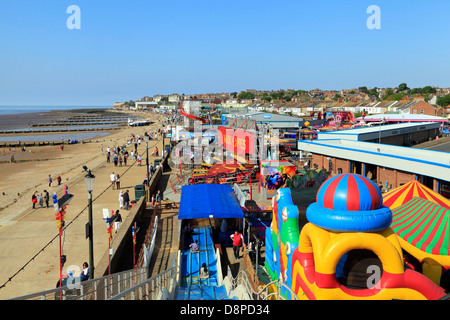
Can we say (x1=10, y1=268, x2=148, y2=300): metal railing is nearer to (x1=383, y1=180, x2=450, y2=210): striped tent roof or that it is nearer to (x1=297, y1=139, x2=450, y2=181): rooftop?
(x1=383, y1=180, x2=450, y2=210): striped tent roof

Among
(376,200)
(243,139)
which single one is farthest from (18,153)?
(376,200)

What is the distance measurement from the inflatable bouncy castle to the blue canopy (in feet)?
20.1

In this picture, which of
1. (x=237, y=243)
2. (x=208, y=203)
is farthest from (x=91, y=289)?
(x=208, y=203)

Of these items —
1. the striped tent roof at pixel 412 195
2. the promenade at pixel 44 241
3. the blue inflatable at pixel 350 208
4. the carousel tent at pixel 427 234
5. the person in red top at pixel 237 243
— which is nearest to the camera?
the blue inflatable at pixel 350 208

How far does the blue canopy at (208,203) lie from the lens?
14906 millimetres

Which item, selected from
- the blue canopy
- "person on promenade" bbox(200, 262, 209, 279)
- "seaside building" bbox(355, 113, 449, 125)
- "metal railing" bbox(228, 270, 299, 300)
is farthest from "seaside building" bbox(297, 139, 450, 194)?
"seaside building" bbox(355, 113, 449, 125)

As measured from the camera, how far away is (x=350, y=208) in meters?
8.16

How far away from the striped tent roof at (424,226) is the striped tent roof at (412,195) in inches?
35.5

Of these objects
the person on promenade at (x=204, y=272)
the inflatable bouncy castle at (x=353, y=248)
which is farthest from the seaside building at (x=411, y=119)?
the inflatable bouncy castle at (x=353, y=248)

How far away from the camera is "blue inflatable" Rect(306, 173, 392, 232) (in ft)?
25.7

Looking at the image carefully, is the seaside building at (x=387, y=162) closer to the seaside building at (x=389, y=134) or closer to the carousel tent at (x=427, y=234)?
the seaside building at (x=389, y=134)

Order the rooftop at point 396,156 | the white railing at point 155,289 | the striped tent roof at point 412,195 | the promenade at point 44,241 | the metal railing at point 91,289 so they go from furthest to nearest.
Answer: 1. the rooftop at point 396,156
2. the promenade at point 44,241
3. the striped tent roof at point 412,195
4. the white railing at point 155,289
5. the metal railing at point 91,289

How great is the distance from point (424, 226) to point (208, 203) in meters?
8.71

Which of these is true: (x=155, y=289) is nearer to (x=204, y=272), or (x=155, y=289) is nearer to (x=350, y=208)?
(x=204, y=272)
